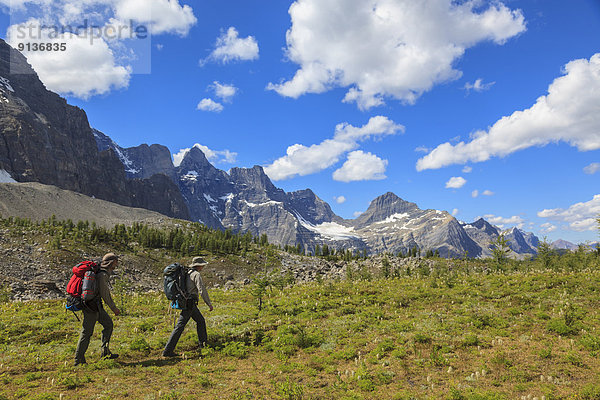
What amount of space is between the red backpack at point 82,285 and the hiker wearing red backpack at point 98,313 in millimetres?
195

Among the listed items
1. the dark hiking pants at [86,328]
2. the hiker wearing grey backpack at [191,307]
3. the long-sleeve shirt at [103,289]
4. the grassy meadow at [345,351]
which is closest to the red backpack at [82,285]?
the long-sleeve shirt at [103,289]

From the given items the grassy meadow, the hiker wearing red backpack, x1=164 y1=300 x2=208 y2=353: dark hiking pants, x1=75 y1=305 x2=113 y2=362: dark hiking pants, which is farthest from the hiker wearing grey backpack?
x1=75 y1=305 x2=113 y2=362: dark hiking pants

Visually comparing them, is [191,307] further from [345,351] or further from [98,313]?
[345,351]

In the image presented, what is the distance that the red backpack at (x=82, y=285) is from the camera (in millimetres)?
10977

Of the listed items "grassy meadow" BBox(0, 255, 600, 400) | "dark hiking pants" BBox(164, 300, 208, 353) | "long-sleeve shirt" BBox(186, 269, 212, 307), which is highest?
"long-sleeve shirt" BBox(186, 269, 212, 307)

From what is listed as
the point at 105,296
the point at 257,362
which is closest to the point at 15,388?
the point at 105,296

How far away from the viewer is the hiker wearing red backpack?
36.4 ft

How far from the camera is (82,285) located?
36.3 ft

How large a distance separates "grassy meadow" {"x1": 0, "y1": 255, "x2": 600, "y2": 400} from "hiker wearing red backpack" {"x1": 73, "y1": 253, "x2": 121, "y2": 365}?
2.15 feet

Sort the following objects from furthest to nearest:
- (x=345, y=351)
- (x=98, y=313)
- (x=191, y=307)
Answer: (x=191, y=307) → (x=345, y=351) → (x=98, y=313)

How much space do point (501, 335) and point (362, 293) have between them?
9.54 meters

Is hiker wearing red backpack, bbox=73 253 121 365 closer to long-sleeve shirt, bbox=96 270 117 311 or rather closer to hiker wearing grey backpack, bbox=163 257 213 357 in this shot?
long-sleeve shirt, bbox=96 270 117 311

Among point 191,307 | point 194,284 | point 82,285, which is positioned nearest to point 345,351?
point 191,307

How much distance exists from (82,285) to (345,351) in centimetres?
1001
